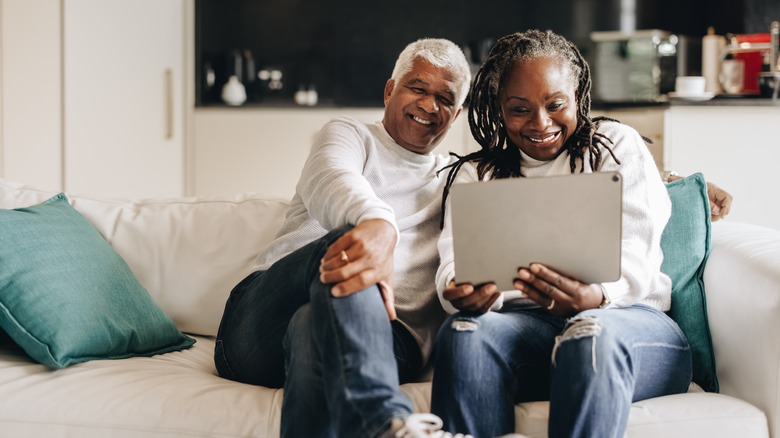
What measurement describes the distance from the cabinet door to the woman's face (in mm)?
2637

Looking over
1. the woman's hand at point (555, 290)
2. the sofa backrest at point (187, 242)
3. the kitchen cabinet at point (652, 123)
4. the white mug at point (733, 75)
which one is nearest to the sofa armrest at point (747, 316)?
the woman's hand at point (555, 290)

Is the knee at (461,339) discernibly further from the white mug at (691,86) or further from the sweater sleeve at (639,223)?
the white mug at (691,86)

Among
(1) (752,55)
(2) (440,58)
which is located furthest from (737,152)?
(2) (440,58)

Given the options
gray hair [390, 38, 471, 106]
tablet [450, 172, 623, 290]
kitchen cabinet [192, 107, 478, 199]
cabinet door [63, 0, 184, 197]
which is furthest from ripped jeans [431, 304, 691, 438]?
kitchen cabinet [192, 107, 478, 199]

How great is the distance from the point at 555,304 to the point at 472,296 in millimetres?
150

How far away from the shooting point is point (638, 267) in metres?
1.70

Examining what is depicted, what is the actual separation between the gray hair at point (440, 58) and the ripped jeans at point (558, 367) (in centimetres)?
63

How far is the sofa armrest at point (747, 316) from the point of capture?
5.32ft

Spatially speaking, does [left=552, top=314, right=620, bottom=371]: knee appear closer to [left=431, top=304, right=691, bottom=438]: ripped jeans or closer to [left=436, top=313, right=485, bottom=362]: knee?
[left=431, top=304, right=691, bottom=438]: ripped jeans

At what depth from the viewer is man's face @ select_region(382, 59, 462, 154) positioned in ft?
6.76

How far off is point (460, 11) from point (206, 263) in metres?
3.69

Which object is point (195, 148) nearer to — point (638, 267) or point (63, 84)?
point (63, 84)

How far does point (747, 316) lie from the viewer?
5.60 ft

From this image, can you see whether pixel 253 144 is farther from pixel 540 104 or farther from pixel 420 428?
pixel 420 428
